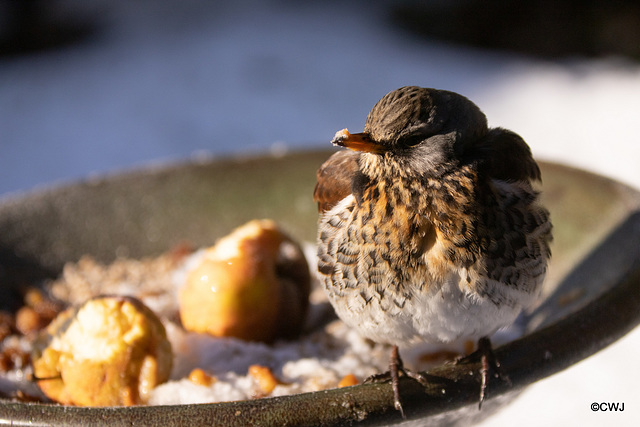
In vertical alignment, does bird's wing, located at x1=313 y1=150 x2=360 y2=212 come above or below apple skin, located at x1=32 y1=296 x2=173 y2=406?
above

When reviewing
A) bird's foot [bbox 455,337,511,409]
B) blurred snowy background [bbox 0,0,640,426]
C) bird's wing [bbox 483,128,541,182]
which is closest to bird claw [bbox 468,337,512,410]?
bird's foot [bbox 455,337,511,409]

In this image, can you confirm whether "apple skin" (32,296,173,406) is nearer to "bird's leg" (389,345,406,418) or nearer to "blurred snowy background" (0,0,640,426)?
"bird's leg" (389,345,406,418)

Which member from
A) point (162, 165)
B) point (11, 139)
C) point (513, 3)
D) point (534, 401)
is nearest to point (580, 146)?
point (513, 3)

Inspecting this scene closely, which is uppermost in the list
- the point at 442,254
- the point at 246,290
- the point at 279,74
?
the point at 442,254

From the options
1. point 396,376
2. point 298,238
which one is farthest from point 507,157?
point 298,238

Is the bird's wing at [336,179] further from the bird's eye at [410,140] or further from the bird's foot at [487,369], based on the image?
the bird's foot at [487,369]

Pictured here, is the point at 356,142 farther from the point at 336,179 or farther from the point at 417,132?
the point at 336,179

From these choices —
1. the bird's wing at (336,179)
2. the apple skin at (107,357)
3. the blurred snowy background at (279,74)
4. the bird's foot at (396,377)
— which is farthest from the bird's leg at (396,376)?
the blurred snowy background at (279,74)
